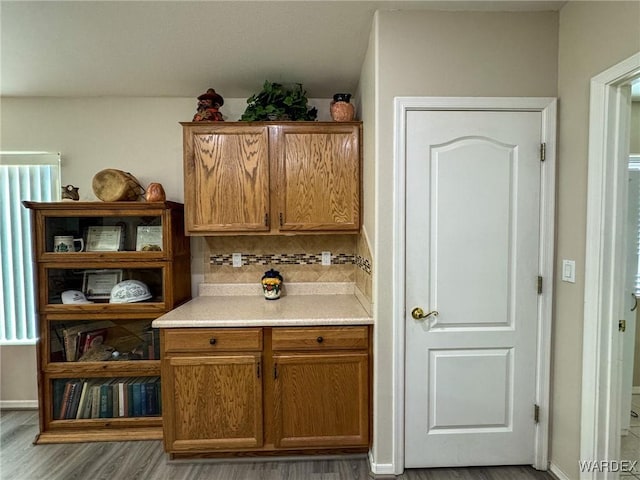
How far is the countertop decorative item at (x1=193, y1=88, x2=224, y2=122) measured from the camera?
2.26 m

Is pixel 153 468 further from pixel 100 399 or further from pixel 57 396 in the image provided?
pixel 57 396

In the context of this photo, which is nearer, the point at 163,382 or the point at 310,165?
the point at 163,382

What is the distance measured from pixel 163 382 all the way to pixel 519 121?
8.25 ft

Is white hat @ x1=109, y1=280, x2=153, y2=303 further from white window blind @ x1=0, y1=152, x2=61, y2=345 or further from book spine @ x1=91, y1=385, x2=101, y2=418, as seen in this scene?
white window blind @ x1=0, y1=152, x2=61, y2=345

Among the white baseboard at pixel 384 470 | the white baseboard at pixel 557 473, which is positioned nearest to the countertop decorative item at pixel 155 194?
the white baseboard at pixel 384 470

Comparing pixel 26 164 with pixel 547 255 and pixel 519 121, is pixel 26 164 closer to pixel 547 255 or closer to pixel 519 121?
pixel 519 121

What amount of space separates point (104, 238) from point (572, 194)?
2919 millimetres

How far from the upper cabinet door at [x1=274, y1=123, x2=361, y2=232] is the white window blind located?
189 cm

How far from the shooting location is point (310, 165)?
224 centimetres

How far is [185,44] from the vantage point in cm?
196

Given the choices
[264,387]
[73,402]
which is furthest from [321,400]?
[73,402]

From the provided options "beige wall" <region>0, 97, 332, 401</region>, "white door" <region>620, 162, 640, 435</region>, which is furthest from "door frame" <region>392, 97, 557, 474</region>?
"beige wall" <region>0, 97, 332, 401</region>

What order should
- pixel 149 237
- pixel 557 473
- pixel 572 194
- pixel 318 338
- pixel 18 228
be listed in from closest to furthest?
pixel 572 194 < pixel 557 473 < pixel 318 338 < pixel 149 237 < pixel 18 228

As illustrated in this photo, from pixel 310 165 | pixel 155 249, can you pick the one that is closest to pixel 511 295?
pixel 310 165
